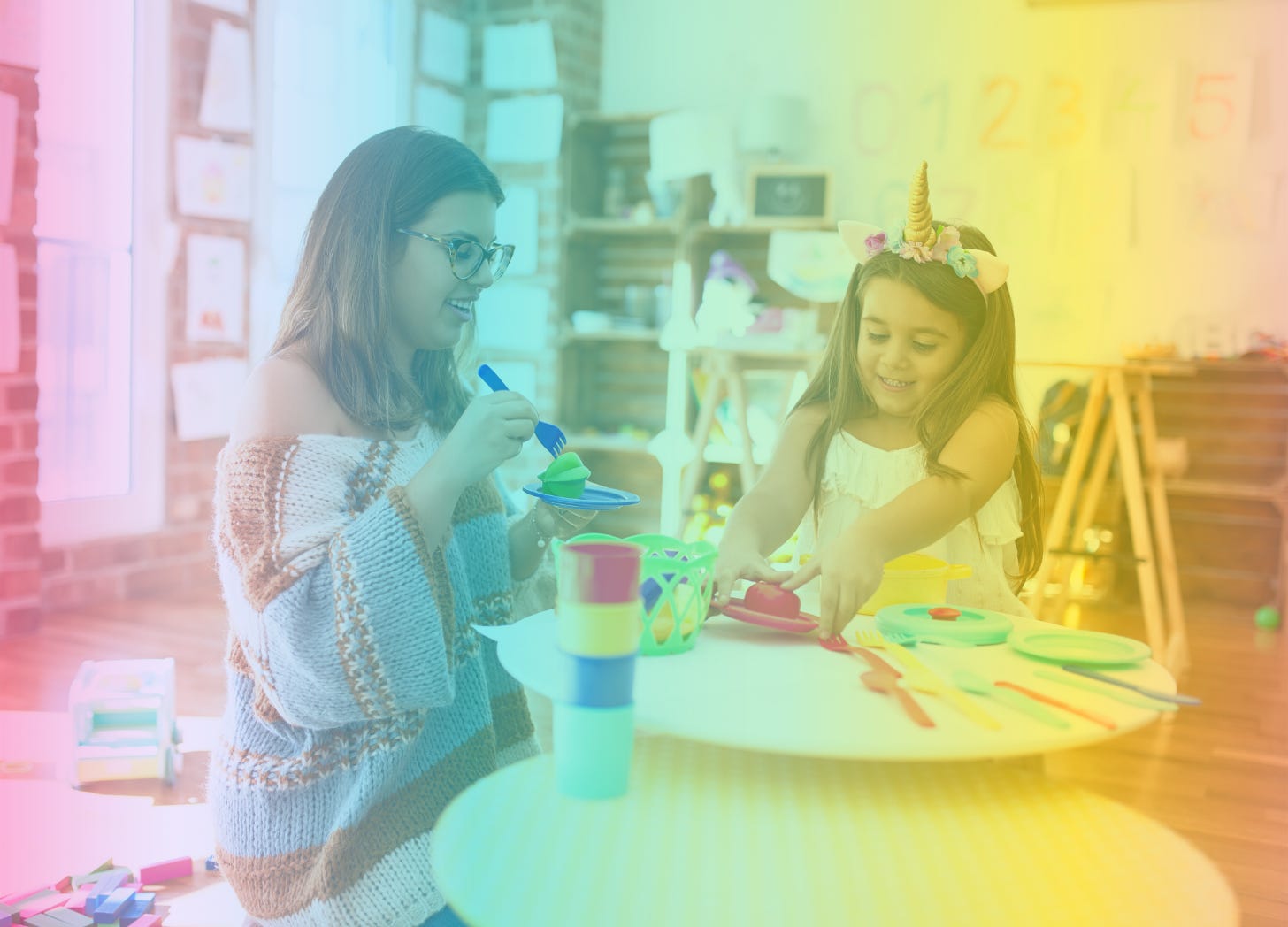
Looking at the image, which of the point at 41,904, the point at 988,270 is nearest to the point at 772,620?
the point at 988,270

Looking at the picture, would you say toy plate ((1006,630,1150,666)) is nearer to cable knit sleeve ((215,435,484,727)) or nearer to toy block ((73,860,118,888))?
cable knit sleeve ((215,435,484,727))

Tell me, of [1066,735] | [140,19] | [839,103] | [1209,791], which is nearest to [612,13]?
[839,103]

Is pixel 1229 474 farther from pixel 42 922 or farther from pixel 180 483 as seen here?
pixel 42 922

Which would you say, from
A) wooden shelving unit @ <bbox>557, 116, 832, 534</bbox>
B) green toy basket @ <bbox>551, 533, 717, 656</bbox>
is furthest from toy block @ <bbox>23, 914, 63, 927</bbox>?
wooden shelving unit @ <bbox>557, 116, 832, 534</bbox>

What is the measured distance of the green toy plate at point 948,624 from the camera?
940 mm

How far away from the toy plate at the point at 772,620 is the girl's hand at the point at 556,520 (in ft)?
0.95

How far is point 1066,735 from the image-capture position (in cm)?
71

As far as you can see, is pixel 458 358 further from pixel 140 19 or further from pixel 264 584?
pixel 140 19

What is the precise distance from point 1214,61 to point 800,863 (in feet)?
13.9

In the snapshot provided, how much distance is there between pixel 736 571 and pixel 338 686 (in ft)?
1.26

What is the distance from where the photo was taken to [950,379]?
125 cm

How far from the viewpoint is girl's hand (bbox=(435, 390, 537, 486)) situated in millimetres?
995

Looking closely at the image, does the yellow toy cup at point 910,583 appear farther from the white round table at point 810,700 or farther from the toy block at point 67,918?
the toy block at point 67,918

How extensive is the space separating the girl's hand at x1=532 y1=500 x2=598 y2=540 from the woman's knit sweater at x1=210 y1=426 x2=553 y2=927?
117 mm
